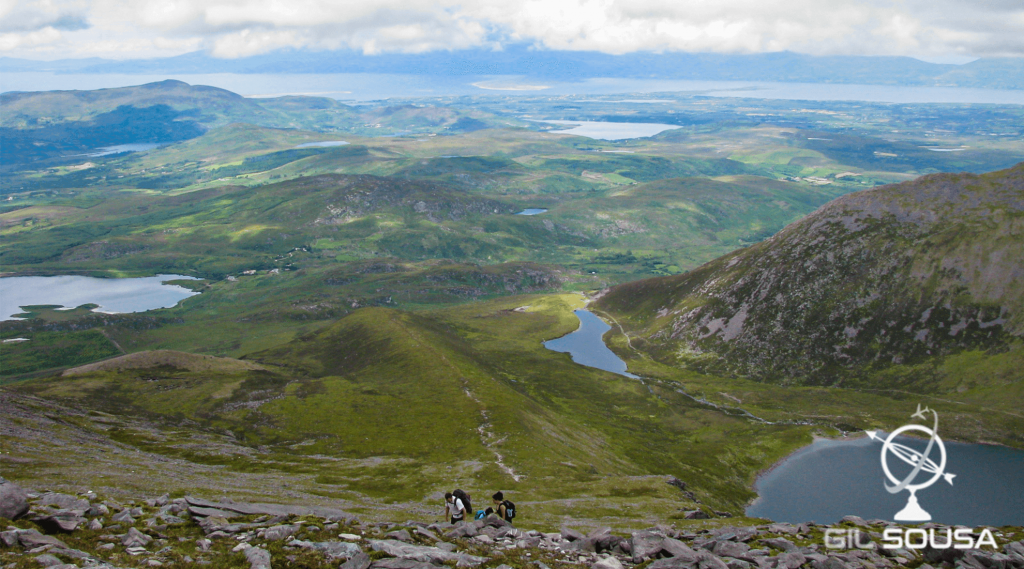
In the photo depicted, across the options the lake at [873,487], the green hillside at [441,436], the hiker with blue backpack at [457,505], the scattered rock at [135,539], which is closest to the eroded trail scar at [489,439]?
the green hillside at [441,436]

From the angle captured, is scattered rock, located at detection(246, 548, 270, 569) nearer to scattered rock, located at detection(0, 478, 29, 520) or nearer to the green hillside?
scattered rock, located at detection(0, 478, 29, 520)

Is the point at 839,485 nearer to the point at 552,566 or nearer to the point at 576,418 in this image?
the point at 576,418

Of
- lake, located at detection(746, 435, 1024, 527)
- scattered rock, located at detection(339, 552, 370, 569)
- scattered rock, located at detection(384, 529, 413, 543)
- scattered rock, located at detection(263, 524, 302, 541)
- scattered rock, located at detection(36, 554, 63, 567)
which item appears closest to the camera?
scattered rock, located at detection(36, 554, 63, 567)

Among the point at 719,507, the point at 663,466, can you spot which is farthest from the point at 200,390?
the point at 719,507

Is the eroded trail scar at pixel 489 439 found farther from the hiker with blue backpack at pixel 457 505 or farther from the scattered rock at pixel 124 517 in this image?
the scattered rock at pixel 124 517

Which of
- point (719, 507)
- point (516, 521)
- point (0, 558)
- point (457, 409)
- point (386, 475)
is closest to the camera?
point (0, 558)

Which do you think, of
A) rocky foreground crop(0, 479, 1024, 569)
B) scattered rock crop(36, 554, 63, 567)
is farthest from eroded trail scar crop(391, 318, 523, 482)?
scattered rock crop(36, 554, 63, 567)
